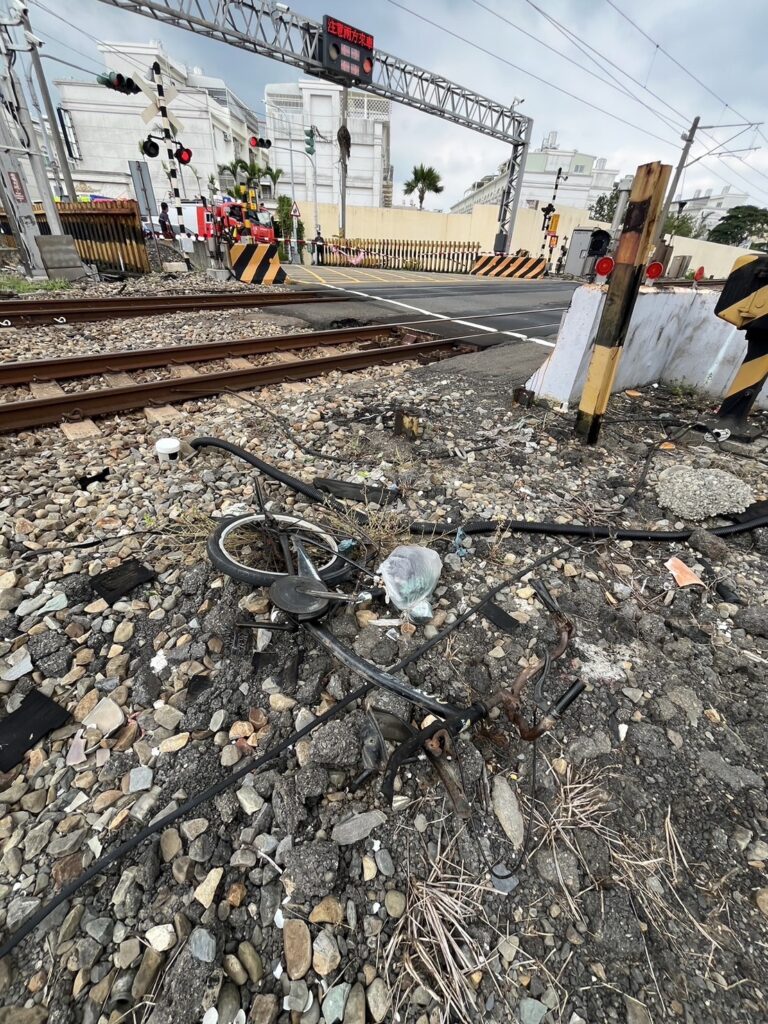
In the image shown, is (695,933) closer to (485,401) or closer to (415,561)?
(415,561)

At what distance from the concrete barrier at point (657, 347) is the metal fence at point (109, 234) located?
12.4 meters

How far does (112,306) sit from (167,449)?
606cm

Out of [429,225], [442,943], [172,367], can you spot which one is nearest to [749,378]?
[442,943]

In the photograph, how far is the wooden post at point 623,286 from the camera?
2963 millimetres

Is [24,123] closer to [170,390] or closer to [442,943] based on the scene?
[170,390]

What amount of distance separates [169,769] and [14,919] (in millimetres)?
478

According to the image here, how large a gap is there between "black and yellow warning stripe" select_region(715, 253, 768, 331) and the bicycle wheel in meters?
3.93

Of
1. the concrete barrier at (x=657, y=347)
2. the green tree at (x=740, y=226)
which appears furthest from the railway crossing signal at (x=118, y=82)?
the green tree at (x=740, y=226)

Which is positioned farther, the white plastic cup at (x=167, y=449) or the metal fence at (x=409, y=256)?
the metal fence at (x=409, y=256)

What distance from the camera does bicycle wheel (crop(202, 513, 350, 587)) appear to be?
2299 millimetres

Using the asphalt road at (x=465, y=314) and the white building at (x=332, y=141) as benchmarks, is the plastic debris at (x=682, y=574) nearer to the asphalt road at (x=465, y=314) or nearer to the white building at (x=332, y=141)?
the asphalt road at (x=465, y=314)

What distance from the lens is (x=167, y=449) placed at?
11.2ft

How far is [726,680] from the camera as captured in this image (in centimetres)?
198

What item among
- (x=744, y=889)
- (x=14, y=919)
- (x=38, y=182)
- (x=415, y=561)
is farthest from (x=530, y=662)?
(x=38, y=182)
